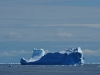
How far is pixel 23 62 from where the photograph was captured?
107 metres

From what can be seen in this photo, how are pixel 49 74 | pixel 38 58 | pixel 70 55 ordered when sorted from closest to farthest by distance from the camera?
pixel 49 74
pixel 70 55
pixel 38 58

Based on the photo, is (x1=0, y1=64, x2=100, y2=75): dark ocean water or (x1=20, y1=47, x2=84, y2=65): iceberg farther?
(x1=20, y1=47, x2=84, y2=65): iceberg

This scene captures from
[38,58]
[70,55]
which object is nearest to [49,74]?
[70,55]

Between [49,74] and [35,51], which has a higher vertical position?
[35,51]

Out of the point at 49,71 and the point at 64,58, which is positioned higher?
the point at 64,58

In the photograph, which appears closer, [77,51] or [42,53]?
[77,51]

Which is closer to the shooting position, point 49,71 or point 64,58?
point 49,71

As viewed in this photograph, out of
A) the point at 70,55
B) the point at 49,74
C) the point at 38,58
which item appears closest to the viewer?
the point at 49,74

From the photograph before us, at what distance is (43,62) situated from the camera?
335 ft

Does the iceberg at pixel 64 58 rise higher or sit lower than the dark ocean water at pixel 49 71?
higher

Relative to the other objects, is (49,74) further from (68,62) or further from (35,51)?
(35,51)

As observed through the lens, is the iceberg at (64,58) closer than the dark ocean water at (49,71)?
No

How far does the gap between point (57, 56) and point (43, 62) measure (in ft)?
13.4

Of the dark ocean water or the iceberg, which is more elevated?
the iceberg
